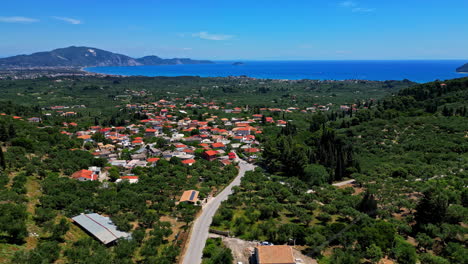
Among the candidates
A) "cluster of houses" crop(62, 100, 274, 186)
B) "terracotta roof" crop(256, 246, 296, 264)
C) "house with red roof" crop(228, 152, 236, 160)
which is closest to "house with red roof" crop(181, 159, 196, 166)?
"cluster of houses" crop(62, 100, 274, 186)

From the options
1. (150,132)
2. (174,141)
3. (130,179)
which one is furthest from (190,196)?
(150,132)

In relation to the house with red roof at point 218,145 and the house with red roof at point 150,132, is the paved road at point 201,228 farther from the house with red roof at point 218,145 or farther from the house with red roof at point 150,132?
the house with red roof at point 150,132

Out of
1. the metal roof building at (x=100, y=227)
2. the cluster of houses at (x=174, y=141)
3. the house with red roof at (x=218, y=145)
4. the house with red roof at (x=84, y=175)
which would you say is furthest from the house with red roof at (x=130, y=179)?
Answer: the house with red roof at (x=218, y=145)

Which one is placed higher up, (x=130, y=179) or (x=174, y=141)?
(x=174, y=141)

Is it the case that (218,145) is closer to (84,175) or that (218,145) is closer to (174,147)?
(174,147)

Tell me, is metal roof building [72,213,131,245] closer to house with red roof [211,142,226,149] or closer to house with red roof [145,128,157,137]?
house with red roof [211,142,226,149]

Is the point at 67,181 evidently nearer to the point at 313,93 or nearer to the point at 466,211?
the point at 466,211
